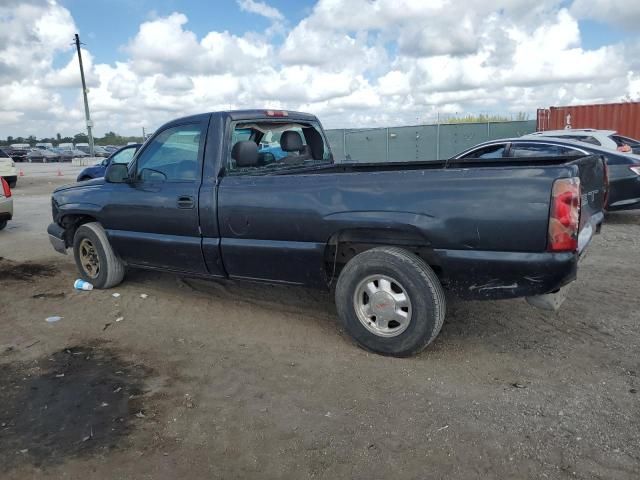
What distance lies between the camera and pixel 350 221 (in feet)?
12.7

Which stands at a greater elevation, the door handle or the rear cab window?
the rear cab window

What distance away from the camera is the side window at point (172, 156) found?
4812mm

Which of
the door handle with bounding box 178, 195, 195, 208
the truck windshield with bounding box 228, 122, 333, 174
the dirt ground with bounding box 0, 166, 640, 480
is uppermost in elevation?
the truck windshield with bounding box 228, 122, 333, 174

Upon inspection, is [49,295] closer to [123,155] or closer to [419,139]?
[123,155]

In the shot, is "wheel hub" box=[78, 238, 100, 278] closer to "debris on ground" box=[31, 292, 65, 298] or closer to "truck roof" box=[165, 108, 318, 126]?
"debris on ground" box=[31, 292, 65, 298]

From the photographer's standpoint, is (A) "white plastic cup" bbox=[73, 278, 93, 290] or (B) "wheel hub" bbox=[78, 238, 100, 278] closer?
(B) "wheel hub" bbox=[78, 238, 100, 278]

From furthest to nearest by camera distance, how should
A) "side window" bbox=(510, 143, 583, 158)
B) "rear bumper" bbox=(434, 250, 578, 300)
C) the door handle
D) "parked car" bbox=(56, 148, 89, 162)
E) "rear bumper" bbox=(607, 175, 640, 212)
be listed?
"parked car" bbox=(56, 148, 89, 162) < "side window" bbox=(510, 143, 583, 158) < "rear bumper" bbox=(607, 175, 640, 212) < the door handle < "rear bumper" bbox=(434, 250, 578, 300)

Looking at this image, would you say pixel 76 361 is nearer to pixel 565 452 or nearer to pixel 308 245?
pixel 308 245

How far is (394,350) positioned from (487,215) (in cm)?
120

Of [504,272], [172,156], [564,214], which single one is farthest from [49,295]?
[564,214]

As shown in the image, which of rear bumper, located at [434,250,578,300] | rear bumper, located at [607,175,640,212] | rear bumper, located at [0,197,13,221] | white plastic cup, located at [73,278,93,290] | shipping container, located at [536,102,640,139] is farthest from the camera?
shipping container, located at [536,102,640,139]

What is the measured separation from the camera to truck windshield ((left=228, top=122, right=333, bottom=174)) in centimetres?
480

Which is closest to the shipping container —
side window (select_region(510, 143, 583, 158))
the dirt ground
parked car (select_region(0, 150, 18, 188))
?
side window (select_region(510, 143, 583, 158))

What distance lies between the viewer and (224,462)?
2.80 meters
